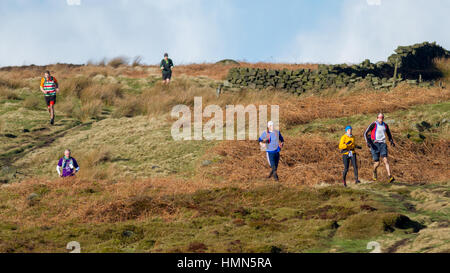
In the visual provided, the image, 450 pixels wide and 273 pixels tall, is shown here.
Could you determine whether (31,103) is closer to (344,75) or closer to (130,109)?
(130,109)

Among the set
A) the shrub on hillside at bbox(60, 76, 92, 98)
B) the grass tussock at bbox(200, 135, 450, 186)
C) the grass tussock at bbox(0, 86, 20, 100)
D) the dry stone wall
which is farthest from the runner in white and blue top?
the grass tussock at bbox(0, 86, 20, 100)

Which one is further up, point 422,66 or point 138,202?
point 422,66

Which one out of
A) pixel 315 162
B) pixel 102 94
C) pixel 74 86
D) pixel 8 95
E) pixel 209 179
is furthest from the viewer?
pixel 74 86

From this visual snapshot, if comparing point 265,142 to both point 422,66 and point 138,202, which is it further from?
point 422,66

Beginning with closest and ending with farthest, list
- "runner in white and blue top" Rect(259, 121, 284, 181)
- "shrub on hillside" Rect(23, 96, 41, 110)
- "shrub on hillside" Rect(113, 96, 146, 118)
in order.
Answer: "runner in white and blue top" Rect(259, 121, 284, 181) < "shrub on hillside" Rect(113, 96, 146, 118) < "shrub on hillside" Rect(23, 96, 41, 110)

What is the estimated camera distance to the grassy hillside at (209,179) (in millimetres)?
10898

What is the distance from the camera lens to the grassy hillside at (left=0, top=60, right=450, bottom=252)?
10.9 m

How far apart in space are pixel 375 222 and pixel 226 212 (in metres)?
3.28

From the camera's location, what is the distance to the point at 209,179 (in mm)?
17375

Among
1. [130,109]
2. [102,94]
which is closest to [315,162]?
[130,109]

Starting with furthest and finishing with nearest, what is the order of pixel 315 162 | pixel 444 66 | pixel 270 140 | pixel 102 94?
pixel 444 66 < pixel 102 94 < pixel 315 162 < pixel 270 140

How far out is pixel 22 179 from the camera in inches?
739

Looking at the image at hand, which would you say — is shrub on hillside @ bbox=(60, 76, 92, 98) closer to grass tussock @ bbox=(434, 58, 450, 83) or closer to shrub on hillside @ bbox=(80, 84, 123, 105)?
shrub on hillside @ bbox=(80, 84, 123, 105)
